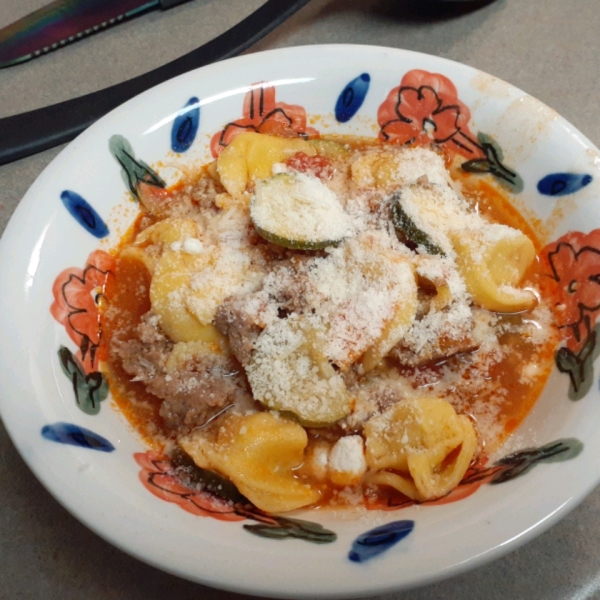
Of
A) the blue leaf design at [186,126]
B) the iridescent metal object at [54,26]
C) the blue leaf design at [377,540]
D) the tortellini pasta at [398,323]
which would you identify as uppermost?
the iridescent metal object at [54,26]

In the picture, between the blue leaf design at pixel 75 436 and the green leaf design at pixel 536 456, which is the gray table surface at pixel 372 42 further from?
the green leaf design at pixel 536 456

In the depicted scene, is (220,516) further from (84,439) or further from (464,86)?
(464,86)

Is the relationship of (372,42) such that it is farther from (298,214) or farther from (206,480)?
(206,480)

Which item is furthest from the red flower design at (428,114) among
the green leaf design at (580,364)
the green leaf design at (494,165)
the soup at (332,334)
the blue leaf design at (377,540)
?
the blue leaf design at (377,540)

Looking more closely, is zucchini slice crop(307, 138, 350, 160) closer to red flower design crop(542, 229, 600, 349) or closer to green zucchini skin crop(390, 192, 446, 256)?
green zucchini skin crop(390, 192, 446, 256)

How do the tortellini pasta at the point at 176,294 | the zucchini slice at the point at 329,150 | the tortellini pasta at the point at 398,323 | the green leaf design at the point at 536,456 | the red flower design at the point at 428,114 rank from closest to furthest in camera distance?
the green leaf design at the point at 536,456 < the tortellini pasta at the point at 398,323 < the tortellini pasta at the point at 176,294 < the red flower design at the point at 428,114 < the zucchini slice at the point at 329,150

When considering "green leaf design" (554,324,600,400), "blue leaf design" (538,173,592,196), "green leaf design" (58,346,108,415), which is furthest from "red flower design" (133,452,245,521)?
"blue leaf design" (538,173,592,196)
